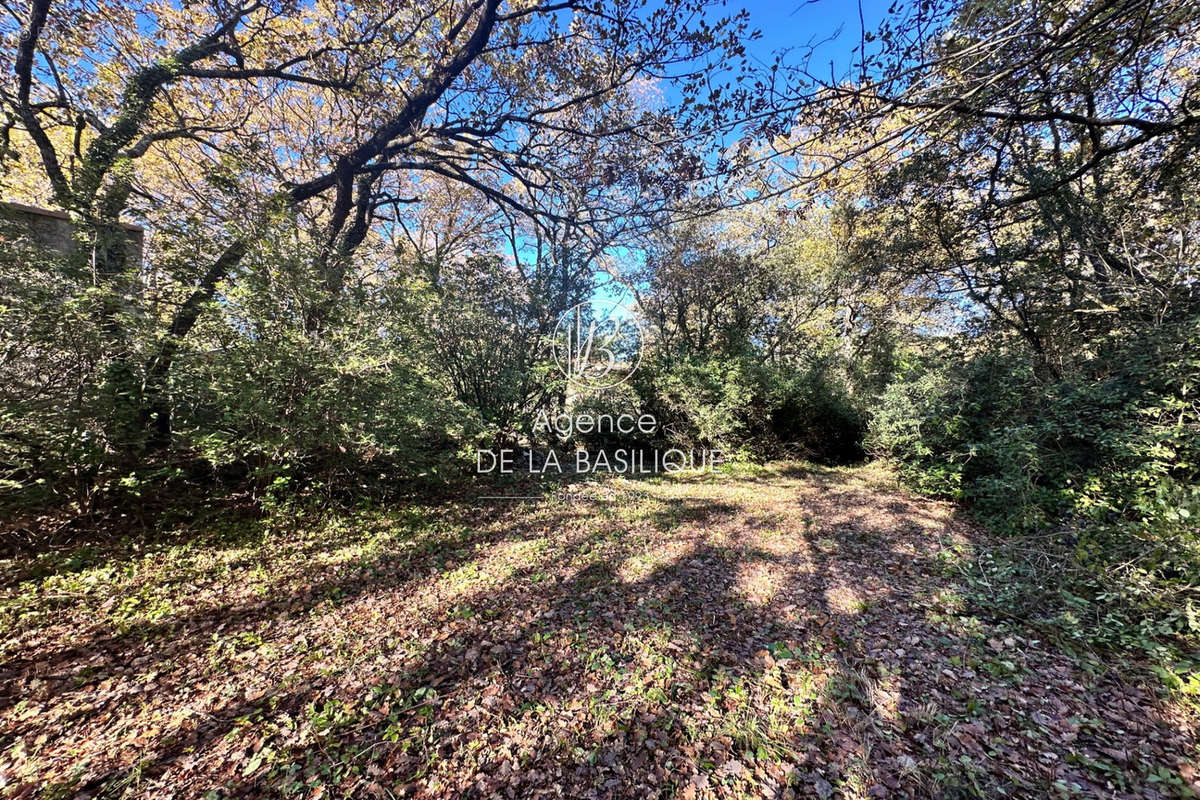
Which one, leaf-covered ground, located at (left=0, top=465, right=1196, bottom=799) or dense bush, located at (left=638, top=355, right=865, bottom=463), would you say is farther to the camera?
dense bush, located at (left=638, top=355, right=865, bottom=463)

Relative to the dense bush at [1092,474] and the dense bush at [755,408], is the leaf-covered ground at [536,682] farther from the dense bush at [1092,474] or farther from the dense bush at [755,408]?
the dense bush at [755,408]

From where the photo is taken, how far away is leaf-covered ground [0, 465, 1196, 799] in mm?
1737

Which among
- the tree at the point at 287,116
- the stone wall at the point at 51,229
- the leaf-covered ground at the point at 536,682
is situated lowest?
the leaf-covered ground at the point at 536,682

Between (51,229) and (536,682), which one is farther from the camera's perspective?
(51,229)

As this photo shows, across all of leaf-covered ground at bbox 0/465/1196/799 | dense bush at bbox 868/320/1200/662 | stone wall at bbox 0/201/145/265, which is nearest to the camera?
leaf-covered ground at bbox 0/465/1196/799

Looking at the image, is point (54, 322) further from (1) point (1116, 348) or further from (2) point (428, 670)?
(1) point (1116, 348)

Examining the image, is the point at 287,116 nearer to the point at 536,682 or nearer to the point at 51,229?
the point at 51,229

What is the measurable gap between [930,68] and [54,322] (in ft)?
22.9

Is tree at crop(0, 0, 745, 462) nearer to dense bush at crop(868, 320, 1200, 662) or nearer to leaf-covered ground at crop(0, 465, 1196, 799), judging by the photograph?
leaf-covered ground at crop(0, 465, 1196, 799)

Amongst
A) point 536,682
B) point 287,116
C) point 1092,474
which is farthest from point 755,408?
point 287,116

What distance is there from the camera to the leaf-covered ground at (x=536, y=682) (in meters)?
1.74

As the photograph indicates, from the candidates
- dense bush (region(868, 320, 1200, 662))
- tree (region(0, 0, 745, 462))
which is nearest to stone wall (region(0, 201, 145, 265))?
tree (region(0, 0, 745, 462))

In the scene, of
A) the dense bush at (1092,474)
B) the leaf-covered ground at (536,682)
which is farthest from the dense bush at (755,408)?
the leaf-covered ground at (536,682)

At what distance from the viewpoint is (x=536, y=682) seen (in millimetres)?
2316
